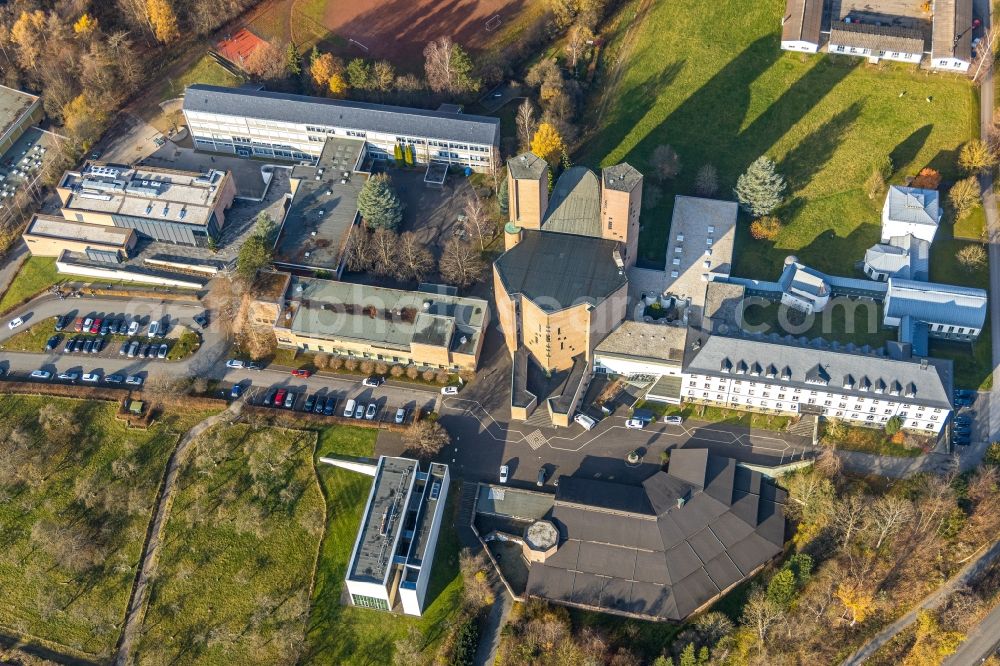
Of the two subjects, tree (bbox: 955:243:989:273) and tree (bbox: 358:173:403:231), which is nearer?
tree (bbox: 955:243:989:273)

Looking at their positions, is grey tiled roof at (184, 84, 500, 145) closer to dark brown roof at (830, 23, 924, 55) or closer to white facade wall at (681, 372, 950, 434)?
white facade wall at (681, 372, 950, 434)

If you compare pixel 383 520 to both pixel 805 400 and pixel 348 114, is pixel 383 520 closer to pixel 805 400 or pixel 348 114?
pixel 805 400

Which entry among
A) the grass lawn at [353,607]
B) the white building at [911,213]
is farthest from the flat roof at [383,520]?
the white building at [911,213]

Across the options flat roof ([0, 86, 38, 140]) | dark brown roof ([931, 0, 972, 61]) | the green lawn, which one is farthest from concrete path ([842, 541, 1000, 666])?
flat roof ([0, 86, 38, 140])

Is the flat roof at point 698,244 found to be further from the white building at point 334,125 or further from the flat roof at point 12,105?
the flat roof at point 12,105

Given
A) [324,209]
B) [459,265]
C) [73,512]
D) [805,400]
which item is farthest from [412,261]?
[805,400]

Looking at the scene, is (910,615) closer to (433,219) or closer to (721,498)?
(721,498)
